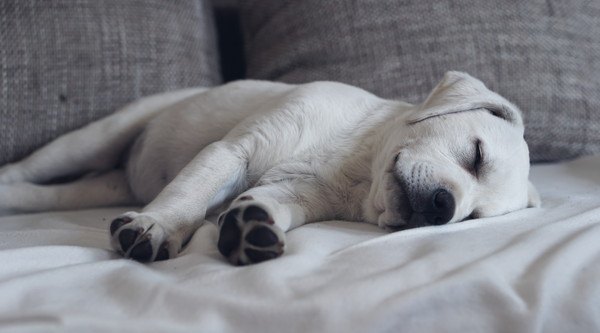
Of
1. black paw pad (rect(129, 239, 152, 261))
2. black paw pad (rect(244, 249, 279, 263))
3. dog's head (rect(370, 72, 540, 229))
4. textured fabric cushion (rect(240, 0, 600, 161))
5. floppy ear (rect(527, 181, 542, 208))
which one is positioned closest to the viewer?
black paw pad (rect(244, 249, 279, 263))

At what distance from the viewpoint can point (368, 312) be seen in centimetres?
146

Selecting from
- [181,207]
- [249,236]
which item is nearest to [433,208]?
[249,236]

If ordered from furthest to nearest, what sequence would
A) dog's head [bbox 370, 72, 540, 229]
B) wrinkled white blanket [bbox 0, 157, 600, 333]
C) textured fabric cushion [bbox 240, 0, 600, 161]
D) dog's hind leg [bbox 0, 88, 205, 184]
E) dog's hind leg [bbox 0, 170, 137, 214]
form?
textured fabric cushion [bbox 240, 0, 600, 161] < dog's hind leg [bbox 0, 88, 205, 184] < dog's hind leg [bbox 0, 170, 137, 214] < dog's head [bbox 370, 72, 540, 229] < wrinkled white blanket [bbox 0, 157, 600, 333]

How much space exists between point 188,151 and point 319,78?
0.90 meters

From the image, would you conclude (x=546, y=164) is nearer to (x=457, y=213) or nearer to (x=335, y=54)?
(x=335, y=54)

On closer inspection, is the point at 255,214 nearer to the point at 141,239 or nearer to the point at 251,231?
the point at 251,231

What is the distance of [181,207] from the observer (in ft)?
7.12

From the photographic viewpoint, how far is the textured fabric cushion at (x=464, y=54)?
135 inches

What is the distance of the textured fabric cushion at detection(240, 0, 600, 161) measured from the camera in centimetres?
344

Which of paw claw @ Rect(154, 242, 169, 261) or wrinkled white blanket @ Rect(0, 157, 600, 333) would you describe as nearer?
wrinkled white blanket @ Rect(0, 157, 600, 333)

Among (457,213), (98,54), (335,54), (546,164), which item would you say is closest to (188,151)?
(98,54)

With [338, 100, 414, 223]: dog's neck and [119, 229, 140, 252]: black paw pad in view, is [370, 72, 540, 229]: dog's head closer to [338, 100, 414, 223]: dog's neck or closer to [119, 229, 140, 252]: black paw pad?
[338, 100, 414, 223]: dog's neck

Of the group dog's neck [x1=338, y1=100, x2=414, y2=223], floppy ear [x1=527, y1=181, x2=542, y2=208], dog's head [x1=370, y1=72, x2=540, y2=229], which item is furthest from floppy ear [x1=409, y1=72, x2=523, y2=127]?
floppy ear [x1=527, y1=181, x2=542, y2=208]

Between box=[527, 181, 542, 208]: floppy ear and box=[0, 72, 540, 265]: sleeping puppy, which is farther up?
box=[0, 72, 540, 265]: sleeping puppy
